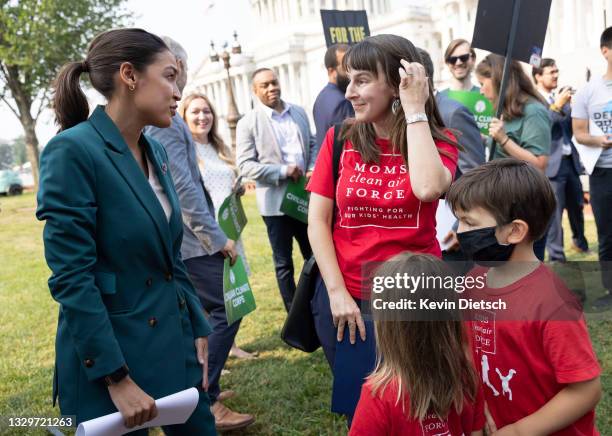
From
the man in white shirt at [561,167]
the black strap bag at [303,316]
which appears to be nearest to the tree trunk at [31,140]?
the man in white shirt at [561,167]

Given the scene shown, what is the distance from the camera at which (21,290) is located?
24.9ft

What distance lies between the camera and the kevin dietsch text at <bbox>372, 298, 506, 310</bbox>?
1.59m

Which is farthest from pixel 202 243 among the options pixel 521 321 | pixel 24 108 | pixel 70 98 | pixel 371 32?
pixel 371 32

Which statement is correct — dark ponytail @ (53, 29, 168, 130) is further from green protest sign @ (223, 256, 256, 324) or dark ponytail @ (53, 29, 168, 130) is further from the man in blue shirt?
the man in blue shirt

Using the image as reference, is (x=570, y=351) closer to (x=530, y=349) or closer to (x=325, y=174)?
(x=530, y=349)

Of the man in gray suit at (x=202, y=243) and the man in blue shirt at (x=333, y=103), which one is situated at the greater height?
the man in blue shirt at (x=333, y=103)

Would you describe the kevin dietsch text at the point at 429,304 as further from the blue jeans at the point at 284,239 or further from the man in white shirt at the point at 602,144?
the man in white shirt at the point at 602,144

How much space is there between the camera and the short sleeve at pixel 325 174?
2305 mm

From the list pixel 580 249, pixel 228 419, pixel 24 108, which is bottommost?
pixel 580 249

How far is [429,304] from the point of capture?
5.23 feet

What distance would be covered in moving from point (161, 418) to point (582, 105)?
446cm

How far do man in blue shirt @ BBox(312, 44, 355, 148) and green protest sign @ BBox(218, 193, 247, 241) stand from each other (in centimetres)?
98

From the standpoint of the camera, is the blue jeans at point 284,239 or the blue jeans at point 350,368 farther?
the blue jeans at point 284,239

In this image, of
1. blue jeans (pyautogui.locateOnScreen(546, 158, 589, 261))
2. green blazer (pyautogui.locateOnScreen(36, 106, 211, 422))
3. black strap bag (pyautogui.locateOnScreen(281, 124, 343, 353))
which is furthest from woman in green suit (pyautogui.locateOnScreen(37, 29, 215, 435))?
blue jeans (pyautogui.locateOnScreen(546, 158, 589, 261))
